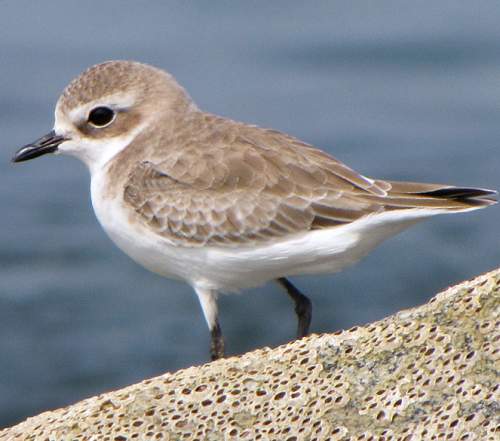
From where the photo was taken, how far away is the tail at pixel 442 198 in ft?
20.4

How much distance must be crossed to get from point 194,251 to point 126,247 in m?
0.44

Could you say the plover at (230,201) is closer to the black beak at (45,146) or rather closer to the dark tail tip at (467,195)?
the dark tail tip at (467,195)

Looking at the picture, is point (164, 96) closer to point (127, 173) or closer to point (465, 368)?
point (127, 173)

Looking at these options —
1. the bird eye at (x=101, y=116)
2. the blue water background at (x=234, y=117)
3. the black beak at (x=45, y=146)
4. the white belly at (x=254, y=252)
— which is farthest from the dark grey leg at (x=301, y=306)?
the blue water background at (x=234, y=117)

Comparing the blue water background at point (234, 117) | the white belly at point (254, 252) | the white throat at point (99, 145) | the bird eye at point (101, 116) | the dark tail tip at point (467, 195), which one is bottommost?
the blue water background at point (234, 117)

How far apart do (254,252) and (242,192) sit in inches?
14.3

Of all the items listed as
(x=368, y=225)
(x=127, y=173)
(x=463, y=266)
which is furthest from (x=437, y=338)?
(x=463, y=266)

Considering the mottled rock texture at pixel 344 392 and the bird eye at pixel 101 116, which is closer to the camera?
the mottled rock texture at pixel 344 392

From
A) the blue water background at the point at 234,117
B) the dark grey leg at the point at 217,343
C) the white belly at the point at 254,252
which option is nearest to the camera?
the white belly at the point at 254,252

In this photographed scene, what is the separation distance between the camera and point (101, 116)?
7117 mm

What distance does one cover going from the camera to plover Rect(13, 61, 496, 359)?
6.34 m

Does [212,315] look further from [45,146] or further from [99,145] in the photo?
[45,146]

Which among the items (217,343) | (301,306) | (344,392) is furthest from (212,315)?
(344,392)

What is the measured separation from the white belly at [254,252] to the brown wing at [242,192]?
0.06m
